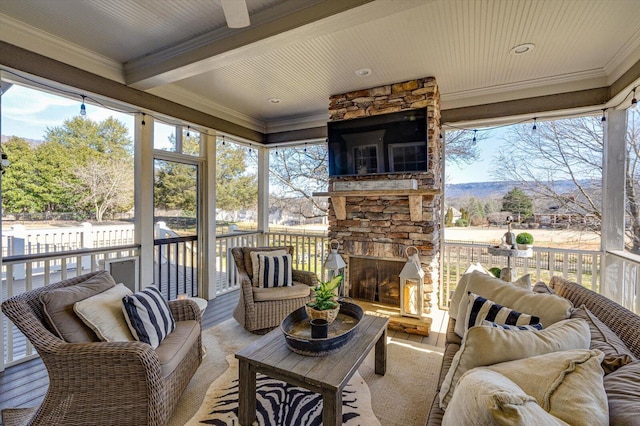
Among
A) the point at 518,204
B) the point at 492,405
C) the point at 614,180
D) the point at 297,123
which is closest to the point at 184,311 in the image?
the point at 492,405

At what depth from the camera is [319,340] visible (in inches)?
72.7

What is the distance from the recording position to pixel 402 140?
3.61 metres

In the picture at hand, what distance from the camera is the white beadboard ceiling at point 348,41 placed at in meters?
2.21

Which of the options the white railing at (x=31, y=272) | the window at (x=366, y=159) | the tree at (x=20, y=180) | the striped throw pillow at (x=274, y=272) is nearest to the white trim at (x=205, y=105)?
the tree at (x=20, y=180)

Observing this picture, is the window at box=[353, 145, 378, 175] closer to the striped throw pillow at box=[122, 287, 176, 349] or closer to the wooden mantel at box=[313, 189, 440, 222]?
the wooden mantel at box=[313, 189, 440, 222]

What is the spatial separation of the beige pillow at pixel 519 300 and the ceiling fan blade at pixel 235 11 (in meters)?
2.20

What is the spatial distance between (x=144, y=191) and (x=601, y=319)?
4189 mm

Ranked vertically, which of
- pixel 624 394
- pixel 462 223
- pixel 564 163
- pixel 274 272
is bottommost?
pixel 274 272

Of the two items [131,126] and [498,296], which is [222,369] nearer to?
[498,296]

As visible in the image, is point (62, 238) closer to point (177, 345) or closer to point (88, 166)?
point (88, 166)

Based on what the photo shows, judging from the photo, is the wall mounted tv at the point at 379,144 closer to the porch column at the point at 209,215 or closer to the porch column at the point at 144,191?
the porch column at the point at 209,215

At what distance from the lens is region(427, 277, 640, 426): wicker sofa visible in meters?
1.33

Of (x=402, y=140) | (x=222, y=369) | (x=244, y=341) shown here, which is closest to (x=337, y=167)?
(x=402, y=140)

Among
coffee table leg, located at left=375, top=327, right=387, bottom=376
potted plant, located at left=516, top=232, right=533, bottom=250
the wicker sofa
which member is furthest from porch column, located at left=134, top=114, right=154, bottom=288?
potted plant, located at left=516, top=232, right=533, bottom=250
